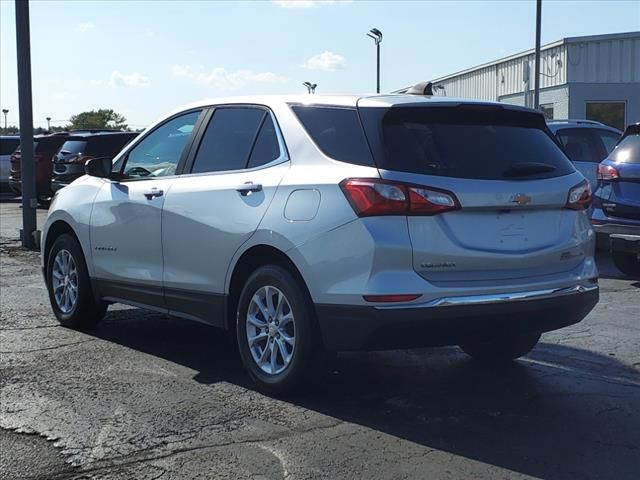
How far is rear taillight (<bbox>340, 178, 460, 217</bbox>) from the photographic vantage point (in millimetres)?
4738

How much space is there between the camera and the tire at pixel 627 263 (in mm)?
9992

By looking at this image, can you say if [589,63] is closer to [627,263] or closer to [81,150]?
[81,150]

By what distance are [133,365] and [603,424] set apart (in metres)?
3.13

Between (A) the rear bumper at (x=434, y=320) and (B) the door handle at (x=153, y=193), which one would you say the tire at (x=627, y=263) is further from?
(B) the door handle at (x=153, y=193)

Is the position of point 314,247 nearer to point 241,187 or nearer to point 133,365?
point 241,187

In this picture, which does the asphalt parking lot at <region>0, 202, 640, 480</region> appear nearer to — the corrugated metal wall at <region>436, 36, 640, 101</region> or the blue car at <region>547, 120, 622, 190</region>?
the blue car at <region>547, 120, 622, 190</region>

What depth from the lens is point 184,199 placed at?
6023 millimetres

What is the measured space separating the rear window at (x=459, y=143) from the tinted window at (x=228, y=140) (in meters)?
1.01

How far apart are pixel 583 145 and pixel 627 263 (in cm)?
320

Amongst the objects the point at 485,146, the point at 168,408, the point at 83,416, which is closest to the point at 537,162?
the point at 485,146

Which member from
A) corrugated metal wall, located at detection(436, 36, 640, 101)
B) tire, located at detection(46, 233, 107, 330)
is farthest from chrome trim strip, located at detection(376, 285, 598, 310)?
corrugated metal wall, located at detection(436, 36, 640, 101)

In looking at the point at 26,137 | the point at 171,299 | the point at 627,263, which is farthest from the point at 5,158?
the point at 171,299

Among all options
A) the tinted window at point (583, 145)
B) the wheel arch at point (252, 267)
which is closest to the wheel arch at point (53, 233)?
the wheel arch at point (252, 267)

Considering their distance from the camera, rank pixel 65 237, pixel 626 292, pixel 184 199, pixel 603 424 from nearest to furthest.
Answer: pixel 603 424 → pixel 184 199 → pixel 65 237 → pixel 626 292
